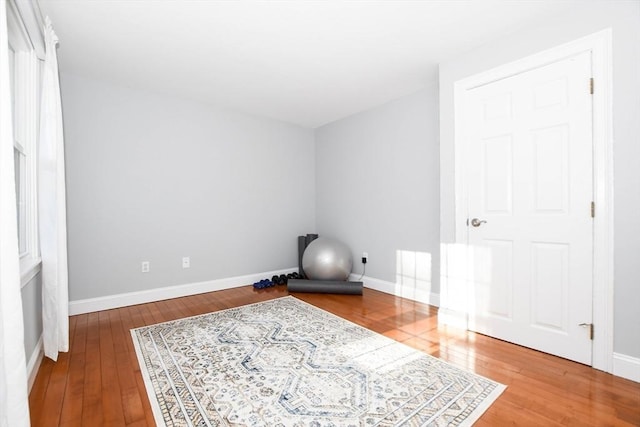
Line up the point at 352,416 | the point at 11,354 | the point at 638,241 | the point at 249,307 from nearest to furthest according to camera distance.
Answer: the point at 11,354, the point at 352,416, the point at 638,241, the point at 249,307

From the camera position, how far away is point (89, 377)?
1.96 metres

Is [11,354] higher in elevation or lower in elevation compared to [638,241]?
lower

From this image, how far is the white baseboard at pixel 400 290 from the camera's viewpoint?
11.3 feet

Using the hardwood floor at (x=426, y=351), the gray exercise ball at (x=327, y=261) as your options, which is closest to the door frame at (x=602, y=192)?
the hardwood floor at (x=426, y=351)

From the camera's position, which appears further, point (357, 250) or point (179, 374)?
point (357, 250)

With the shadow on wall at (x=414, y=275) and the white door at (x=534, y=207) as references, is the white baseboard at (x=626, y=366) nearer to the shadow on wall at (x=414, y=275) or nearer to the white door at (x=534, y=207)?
the white door at (x=534, y=207)

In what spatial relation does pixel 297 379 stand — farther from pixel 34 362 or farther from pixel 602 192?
pixel 602 192

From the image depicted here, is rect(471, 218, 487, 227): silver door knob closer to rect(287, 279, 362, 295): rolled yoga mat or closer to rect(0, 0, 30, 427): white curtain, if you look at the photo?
rect(287, 279, 362, 295): rolled yoga mat

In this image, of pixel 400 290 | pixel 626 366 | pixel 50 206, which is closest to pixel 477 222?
pixel 626 366

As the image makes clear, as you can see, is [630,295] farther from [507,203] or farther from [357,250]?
[357,250]

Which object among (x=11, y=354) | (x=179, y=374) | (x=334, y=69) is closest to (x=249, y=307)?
(x=179, y=374)

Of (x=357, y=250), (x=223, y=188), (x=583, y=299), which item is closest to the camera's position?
(x=583, y=299)

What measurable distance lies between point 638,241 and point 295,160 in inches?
157

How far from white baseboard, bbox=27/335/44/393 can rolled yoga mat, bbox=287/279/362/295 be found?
7.74 feet
